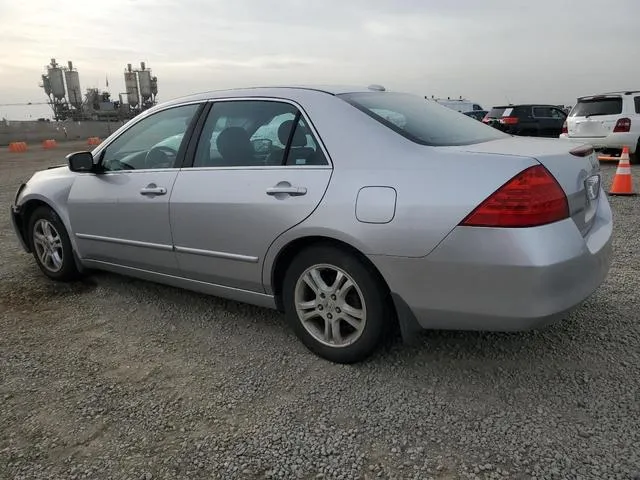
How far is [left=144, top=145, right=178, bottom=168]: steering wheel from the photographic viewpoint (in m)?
3.55

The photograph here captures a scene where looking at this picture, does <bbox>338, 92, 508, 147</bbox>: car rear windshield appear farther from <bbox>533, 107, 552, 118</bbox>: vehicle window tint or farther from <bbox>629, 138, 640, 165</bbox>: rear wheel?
<bbox>533, 107, 552, 118</bbox>: vehicle window tint

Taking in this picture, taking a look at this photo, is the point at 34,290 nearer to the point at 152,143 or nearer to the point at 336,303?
the point at 152,143

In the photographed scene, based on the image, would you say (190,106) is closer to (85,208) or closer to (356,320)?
(85,208)

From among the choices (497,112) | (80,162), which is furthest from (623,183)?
(497,112)

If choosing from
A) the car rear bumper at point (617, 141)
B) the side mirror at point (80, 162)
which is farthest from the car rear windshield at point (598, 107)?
the side mirror at point (80, 162)

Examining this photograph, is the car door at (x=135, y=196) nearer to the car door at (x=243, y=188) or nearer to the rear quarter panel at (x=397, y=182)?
the car door at (x=243, y=188)

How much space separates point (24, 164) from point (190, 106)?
1566 centimetres

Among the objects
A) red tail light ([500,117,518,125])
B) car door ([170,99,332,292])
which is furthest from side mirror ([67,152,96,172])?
red tail light ([500,117,518,125])

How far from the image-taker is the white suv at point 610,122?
11.0 metres

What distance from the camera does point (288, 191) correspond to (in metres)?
2.85

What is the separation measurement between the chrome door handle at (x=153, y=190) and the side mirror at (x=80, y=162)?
601 mm

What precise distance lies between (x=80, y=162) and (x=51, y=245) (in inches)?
39.0

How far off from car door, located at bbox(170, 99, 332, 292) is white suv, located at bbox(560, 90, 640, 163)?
32.5ft

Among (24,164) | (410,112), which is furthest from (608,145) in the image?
(24,164)
